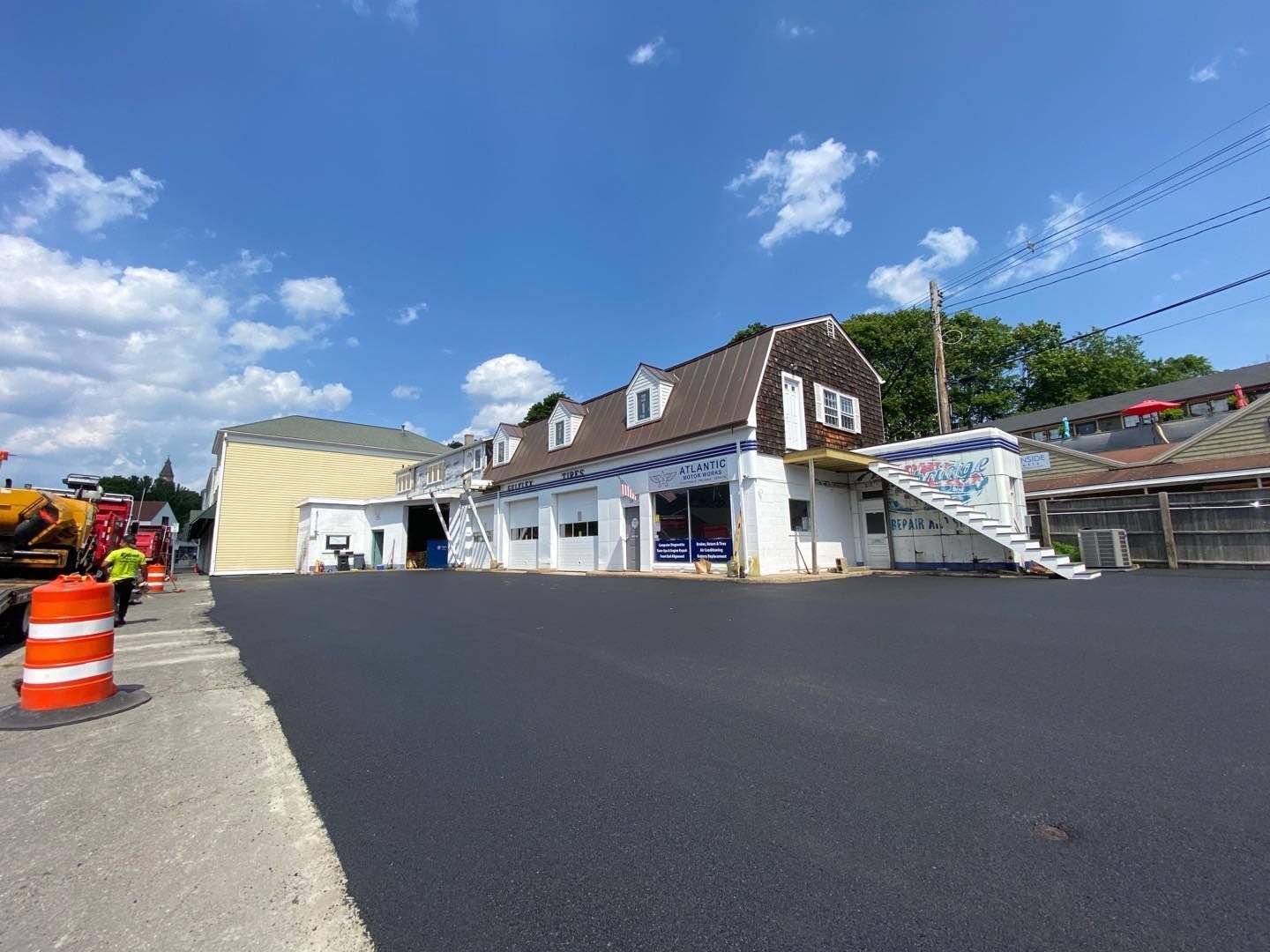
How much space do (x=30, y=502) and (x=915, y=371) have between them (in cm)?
3761

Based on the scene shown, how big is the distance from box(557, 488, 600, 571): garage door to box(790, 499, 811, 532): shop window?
23.3 feet

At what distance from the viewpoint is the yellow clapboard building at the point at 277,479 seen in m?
30.3

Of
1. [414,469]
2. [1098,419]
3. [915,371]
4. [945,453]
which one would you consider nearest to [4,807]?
[945,453]

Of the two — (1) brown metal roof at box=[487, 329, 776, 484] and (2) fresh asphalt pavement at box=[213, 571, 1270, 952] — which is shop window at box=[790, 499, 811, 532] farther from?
(2) fresh asphalt pavement at box=[213, 571, 1270, 952]

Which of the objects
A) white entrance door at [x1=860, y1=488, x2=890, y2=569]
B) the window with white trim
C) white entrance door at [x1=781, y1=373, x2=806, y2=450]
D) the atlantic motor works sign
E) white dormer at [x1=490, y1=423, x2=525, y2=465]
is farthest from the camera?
white dormer at [x1=490, y1=423, x2=525, y2=465]

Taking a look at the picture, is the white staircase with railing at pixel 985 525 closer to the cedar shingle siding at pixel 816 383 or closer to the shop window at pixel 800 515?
the cedar shingle siding at pixel 816 383

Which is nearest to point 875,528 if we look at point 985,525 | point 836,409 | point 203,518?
point 985,525

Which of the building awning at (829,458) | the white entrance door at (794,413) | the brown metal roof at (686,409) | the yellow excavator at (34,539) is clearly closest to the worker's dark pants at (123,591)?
the yellow excavator at (34,539)

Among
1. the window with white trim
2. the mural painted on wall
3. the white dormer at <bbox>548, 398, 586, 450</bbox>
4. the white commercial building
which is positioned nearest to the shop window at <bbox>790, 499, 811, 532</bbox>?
the white commercial building

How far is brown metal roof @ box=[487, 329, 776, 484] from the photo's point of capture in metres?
17.1

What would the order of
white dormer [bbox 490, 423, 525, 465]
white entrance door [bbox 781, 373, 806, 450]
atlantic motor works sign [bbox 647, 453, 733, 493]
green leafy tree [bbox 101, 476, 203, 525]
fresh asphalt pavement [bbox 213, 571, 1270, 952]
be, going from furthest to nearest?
green leafy tree [bbox 101, 476, 203, 525]
white dormer [bbox 490, 423, 525, 465]
white entrance door [bbox 781, 373, 806, 450]
atlantic motor works sign [bbox 647, 453, 733, 493]
fresh asphalt pavement [bbox 213, 571, 1270, 952]

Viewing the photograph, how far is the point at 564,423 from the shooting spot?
23.9 meters

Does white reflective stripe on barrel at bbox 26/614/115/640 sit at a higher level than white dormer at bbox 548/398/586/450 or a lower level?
lower

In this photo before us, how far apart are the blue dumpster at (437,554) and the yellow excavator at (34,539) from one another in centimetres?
1900
